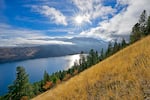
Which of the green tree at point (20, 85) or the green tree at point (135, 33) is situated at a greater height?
the green tree at point (135, 33)

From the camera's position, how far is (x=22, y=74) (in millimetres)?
35719

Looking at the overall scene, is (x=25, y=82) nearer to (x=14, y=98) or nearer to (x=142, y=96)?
(x=14, y=98)

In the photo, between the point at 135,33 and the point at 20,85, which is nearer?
the point at 20,85

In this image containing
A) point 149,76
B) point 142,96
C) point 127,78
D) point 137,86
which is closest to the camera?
point 142,96

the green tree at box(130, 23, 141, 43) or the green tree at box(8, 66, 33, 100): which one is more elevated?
the green tree at box(130, 23, 141, 43)

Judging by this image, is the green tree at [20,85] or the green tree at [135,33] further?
the green tree at [135,33]

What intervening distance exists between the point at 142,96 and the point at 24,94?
34743mm

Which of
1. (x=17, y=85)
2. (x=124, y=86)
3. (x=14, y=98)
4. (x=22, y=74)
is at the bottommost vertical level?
(x=14, y=98)

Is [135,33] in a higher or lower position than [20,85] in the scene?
higher

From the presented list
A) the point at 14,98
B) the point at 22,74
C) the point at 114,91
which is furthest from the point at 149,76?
the point at 14,98

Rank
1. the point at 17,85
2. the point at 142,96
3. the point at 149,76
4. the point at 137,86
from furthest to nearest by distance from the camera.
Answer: the point at 17,85, the point at 149,76, the point at 137,86, the point at 142,96

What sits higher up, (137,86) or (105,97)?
(137,86)

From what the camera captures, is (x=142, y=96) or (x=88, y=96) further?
(x=88, y=96)

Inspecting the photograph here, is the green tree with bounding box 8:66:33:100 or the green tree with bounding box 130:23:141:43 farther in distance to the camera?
the green tree with bounding box 130:23:141:43
